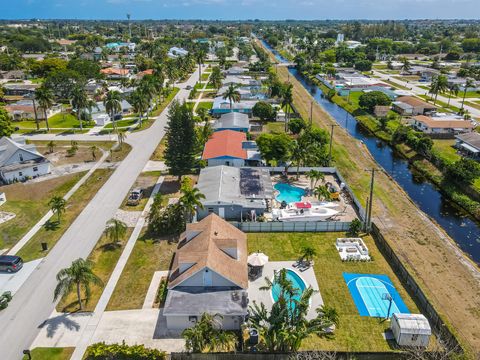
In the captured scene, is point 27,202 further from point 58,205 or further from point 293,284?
point 293,284

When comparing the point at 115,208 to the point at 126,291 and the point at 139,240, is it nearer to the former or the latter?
the point at 139,240

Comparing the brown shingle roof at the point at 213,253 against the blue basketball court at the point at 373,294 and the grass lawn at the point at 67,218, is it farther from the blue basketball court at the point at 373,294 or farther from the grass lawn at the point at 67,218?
the grass lawn at the point at 67,218

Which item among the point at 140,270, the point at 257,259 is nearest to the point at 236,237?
the point at 257,259

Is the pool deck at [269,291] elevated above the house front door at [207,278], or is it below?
below

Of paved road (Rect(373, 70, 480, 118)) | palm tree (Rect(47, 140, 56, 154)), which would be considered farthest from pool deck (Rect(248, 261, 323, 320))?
paved road (Rect(373, 70, 480, 118))

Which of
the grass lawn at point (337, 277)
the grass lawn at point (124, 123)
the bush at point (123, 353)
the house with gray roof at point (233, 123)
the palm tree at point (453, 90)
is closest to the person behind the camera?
the bush at point (123, 353)

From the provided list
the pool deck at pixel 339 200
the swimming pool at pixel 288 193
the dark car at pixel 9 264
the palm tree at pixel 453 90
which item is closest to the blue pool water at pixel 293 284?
the pool deck at pixel 339 200

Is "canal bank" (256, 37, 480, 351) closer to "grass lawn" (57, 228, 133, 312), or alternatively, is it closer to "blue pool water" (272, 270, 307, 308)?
"blue pool water" (272, 270, 307, 308)
